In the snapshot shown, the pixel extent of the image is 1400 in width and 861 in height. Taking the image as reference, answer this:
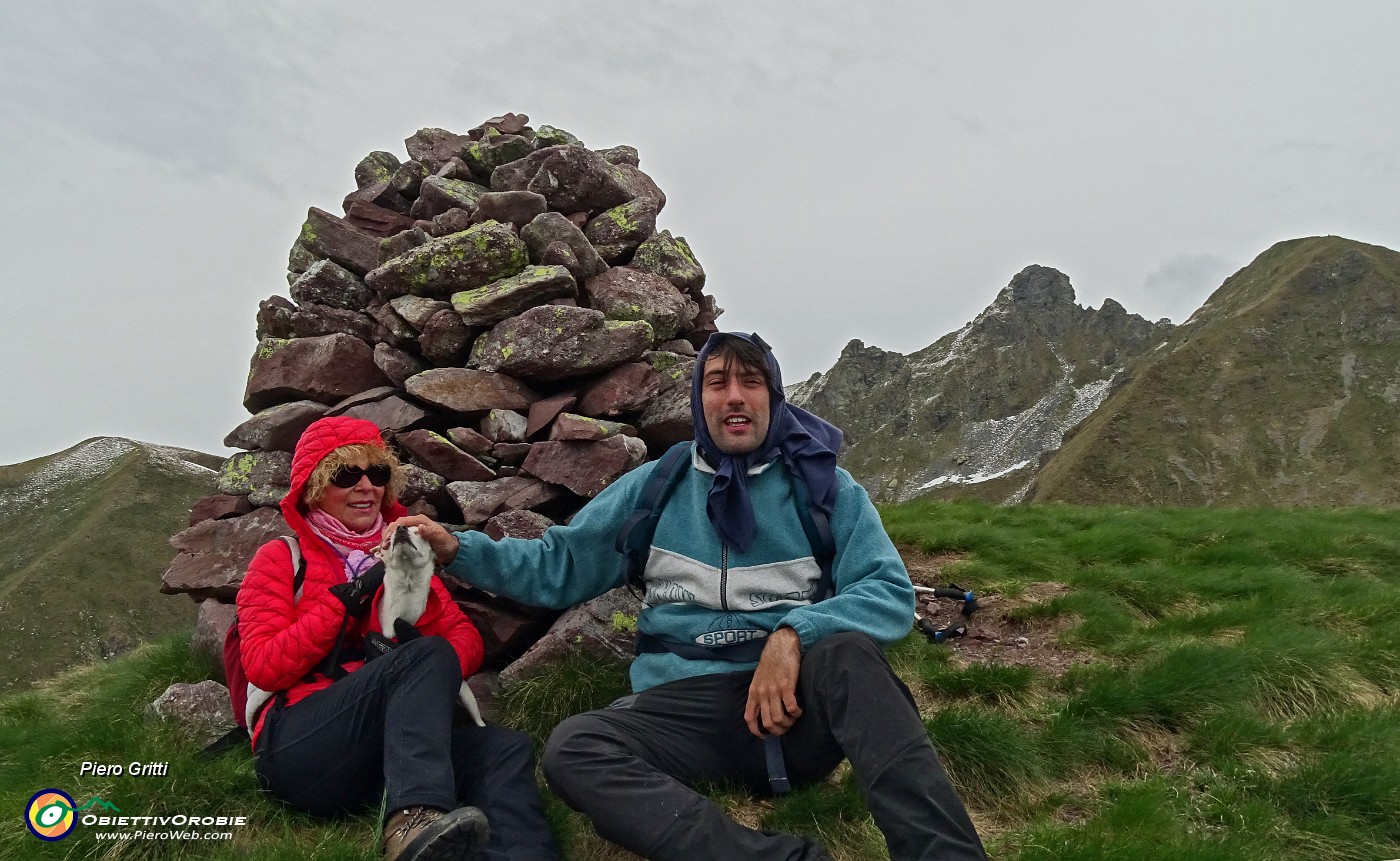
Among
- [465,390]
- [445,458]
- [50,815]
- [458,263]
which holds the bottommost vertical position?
[50,815]

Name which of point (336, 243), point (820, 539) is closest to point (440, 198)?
point (336, 243)

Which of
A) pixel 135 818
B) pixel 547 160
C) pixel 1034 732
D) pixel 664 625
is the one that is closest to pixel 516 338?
pixel 547 160

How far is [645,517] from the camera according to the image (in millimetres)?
4914

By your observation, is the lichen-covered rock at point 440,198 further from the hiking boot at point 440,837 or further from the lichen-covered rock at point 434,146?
the hiking boot at point 440,837

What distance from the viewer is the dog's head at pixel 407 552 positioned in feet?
14.8

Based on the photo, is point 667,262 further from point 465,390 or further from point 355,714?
point 355,714

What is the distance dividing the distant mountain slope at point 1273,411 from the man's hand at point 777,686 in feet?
403

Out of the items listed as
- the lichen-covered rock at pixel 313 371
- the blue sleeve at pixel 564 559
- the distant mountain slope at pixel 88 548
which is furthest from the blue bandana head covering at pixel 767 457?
the distant mountain slope at pixel 88 548

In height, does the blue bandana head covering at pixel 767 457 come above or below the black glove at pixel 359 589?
above

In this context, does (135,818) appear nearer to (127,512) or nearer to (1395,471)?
(127,512)

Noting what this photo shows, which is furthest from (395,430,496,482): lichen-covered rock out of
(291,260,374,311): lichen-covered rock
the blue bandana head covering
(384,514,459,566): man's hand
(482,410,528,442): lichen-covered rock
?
the blue bandana head covering

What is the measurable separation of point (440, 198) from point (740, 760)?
7.53 metres

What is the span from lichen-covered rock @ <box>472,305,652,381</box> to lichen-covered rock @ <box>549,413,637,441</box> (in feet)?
1.91

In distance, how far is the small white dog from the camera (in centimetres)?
451
